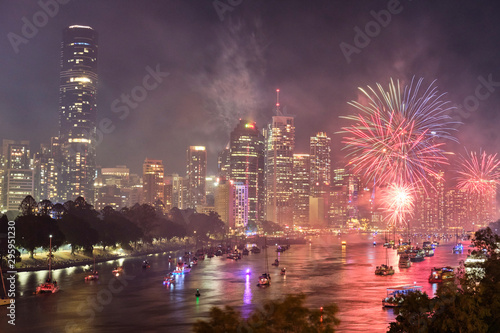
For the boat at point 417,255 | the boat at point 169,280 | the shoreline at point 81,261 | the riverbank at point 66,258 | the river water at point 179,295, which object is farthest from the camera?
the boat at point 417,255

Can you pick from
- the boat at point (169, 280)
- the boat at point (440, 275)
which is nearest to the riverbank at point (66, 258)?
the boat at point (169, 280)

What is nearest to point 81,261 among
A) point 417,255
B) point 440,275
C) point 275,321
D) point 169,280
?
point 169,280

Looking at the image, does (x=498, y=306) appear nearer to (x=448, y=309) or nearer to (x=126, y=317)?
(x=448, y=309)

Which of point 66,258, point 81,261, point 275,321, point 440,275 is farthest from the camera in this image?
point 81,261

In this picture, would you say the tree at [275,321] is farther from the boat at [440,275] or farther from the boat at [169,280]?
the boat at [440,275]

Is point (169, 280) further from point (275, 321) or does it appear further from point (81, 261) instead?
point (275, 321)

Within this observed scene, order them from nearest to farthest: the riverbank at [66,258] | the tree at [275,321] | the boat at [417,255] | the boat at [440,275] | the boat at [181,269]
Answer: the tree at [275,321] < the boat at [440,275] < the riverbank at [66,258] < the boat at [181,269] < the boat at [417,255]

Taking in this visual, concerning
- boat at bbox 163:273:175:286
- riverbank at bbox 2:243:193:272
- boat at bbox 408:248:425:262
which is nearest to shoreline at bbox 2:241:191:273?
riverbank at bbox 2:243:193:272
